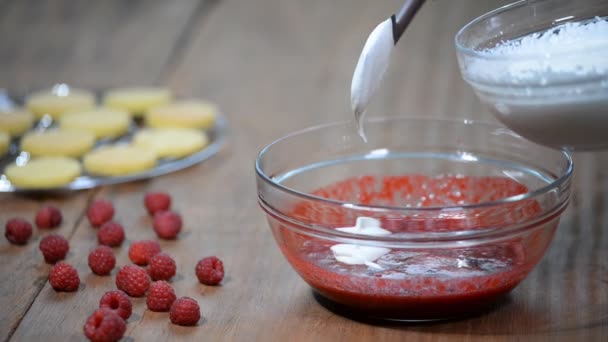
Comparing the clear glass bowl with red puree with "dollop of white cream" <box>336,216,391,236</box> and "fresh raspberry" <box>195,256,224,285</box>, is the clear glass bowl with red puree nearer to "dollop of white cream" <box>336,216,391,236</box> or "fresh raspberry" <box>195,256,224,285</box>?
"dollop of white cream" <box>336,216,391,236</box>

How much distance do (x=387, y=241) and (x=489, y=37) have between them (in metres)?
0.36

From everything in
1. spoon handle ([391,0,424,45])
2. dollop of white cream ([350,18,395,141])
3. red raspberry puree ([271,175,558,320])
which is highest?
spoon handle ([391,0,424,45])

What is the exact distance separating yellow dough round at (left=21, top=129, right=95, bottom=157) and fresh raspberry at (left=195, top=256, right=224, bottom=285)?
0.72 metres

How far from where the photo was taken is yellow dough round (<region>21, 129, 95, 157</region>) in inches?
85.4

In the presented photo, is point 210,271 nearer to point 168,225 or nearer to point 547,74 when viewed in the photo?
point 168,225

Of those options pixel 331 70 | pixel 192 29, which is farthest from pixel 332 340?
pixel 192 29

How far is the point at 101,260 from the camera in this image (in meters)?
1.61

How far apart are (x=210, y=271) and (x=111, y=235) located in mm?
271

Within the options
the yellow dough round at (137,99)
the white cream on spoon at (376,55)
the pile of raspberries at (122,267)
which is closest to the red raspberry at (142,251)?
the pile of raspberries at (122,267)

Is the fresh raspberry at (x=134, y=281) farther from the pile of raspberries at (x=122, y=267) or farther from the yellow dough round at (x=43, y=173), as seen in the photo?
the yellow dough round at (x=43, y=173)

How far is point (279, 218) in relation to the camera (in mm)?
1439

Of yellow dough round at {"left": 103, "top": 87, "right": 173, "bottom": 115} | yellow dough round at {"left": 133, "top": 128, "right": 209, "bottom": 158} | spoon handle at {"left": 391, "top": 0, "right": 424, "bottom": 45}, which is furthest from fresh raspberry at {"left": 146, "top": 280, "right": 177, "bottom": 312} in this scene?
yellow dough round at {"left": 103, "top": 87, "right": 173, "bottom": 115}

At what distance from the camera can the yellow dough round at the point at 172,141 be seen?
2.21 metres

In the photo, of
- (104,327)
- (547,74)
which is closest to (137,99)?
(104,327)
